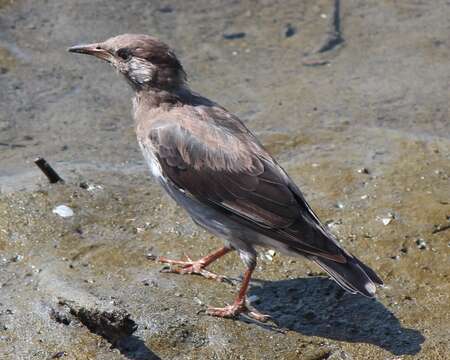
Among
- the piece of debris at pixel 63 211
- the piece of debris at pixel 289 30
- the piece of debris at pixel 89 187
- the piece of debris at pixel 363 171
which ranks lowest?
the piece of debris at pixel 289 30

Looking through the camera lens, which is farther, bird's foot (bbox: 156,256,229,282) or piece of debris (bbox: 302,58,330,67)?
piece of debris (bbox: 302,58,330,67)

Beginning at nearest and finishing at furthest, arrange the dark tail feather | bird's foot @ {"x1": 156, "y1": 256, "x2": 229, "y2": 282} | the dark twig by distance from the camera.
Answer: the dark tail feather < bird's foot @ {"x1": 156, "y1": 256, "x2": 229, "y2": 282} < the dark twig

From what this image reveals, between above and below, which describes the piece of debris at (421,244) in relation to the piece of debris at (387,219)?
below

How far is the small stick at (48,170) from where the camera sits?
7.03 metres

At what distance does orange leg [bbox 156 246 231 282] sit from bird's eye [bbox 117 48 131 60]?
5.13 feet

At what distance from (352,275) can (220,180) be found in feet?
3.69

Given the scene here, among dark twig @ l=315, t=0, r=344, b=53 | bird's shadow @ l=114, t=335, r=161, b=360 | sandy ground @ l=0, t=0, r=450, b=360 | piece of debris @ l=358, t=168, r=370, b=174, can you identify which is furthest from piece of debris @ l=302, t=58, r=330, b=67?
bird's shadow @ l=114, t=335, r=161, b=360

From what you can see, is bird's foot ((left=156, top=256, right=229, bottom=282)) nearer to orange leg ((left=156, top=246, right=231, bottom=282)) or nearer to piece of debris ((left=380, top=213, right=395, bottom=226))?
orange leg ((left=156, top=246, right=231, bottom=282))

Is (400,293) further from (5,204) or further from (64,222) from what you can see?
(5,204)

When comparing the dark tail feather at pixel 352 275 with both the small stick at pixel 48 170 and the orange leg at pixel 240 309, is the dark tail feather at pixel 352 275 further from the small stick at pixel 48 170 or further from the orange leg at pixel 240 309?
the small stick at pixel 48 170

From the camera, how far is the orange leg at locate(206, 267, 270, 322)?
5.81 meters

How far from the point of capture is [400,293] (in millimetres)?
6043

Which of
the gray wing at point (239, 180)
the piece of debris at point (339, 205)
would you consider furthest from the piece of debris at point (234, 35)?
the gray wing at point (239, 180)

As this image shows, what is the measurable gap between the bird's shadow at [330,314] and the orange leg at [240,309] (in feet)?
0.33
